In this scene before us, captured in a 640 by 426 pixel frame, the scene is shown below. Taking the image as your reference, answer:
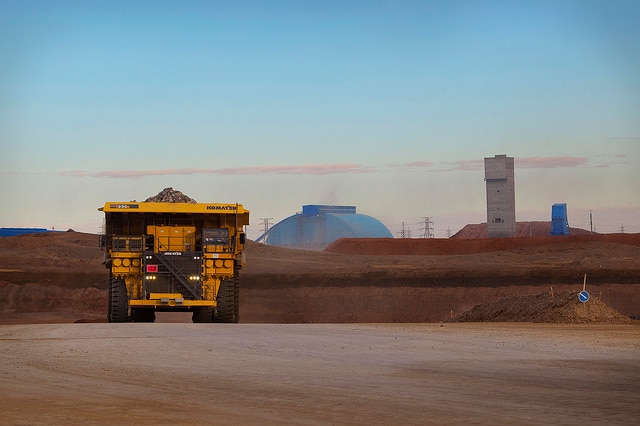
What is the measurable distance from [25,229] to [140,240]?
348ft

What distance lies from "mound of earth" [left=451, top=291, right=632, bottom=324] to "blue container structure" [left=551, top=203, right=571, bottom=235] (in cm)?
9102

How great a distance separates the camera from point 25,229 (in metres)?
132

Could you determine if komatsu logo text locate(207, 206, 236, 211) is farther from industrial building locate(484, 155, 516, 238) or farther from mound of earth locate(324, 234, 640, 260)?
industrial building locate(484, 155, 516, 238)

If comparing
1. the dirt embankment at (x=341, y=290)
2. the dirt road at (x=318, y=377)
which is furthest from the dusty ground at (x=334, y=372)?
the dirt embankment at (x=341, y=290)

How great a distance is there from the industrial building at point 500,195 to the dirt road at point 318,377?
8010 cm

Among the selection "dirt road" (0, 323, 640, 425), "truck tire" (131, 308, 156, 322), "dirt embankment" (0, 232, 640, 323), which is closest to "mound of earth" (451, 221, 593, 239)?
"dirt embankment" (0, 232, 640, 323)

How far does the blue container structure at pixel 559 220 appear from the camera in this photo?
126 meters

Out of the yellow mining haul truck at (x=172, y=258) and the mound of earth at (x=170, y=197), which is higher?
the mound of earth at (x=170, y=197)

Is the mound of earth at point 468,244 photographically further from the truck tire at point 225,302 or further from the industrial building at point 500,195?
the truck tire at point 225,302

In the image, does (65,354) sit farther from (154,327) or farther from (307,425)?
(307,425)

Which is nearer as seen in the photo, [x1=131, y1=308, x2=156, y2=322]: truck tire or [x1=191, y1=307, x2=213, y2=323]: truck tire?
[x1=191, y1=307, x2=213, y2=323]: truck tire

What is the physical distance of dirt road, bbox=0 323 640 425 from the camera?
38.1ft

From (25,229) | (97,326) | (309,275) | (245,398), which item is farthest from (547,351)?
(25,229)

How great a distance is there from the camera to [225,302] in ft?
106
